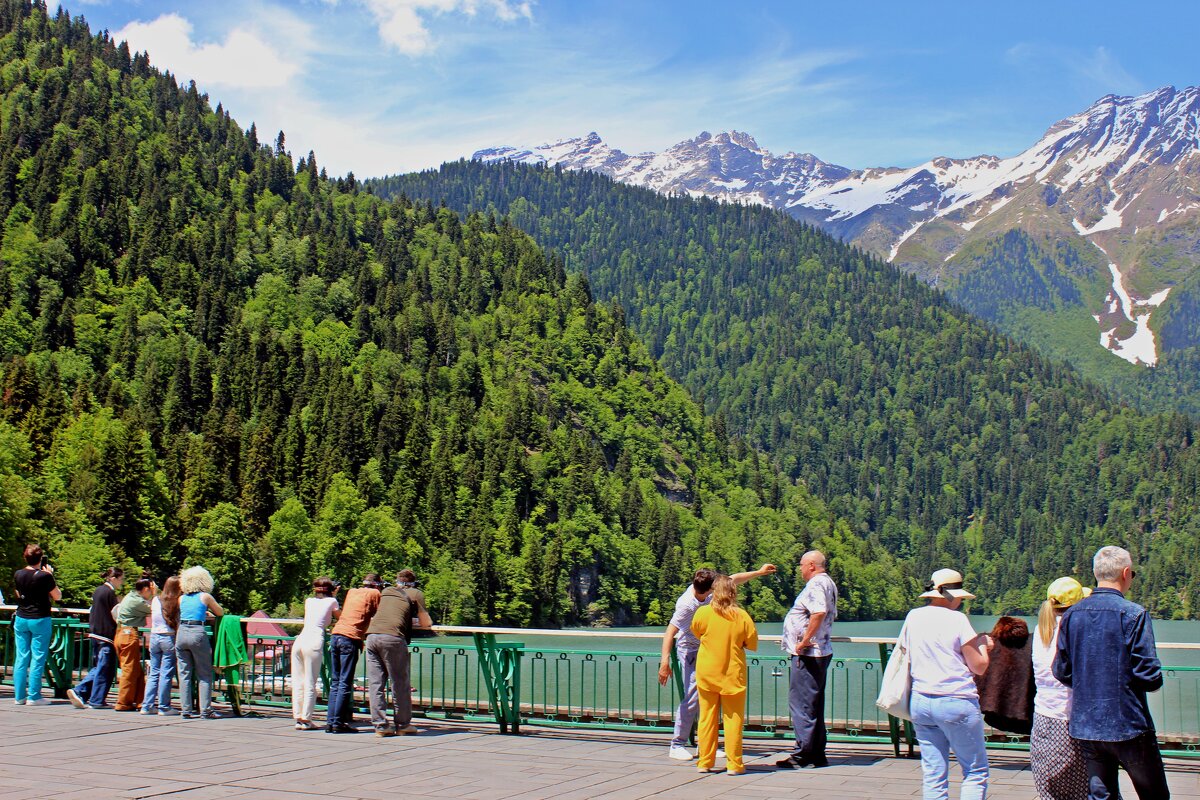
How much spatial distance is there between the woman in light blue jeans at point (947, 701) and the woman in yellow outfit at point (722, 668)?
3559 mm

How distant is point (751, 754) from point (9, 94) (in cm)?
20156

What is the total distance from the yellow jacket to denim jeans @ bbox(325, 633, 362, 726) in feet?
21.0

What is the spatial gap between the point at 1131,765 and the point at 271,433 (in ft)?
415

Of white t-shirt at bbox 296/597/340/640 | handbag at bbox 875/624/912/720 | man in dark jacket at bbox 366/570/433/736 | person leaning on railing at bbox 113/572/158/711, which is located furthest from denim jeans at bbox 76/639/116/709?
handbag at bbox 875/624/912/720

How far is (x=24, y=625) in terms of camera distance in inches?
903

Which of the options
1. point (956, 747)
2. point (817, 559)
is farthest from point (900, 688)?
point (817, 559)

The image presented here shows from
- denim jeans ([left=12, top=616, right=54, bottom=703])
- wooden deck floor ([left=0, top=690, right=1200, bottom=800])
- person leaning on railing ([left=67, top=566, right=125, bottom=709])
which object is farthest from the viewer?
person leaning on railing ([left=67, top=566, right=125, bottom=709])

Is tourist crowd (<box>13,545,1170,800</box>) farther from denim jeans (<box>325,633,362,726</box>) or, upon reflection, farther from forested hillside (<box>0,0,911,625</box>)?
forested hillside (<box>0,0,911,625</box>)

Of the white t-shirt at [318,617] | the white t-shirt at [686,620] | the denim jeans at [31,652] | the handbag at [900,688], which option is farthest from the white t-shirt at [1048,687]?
the denim jeans at [31,652]

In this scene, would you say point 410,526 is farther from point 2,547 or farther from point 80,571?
point 2,547

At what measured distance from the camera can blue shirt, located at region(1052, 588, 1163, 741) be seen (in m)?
11.4

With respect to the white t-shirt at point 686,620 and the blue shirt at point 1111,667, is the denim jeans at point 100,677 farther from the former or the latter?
the blue shirt at point 1111,667

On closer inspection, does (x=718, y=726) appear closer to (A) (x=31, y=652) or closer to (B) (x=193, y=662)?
(B) (x=193, y=662)

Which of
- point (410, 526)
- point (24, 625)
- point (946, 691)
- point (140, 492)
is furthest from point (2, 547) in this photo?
point (410, 526)
